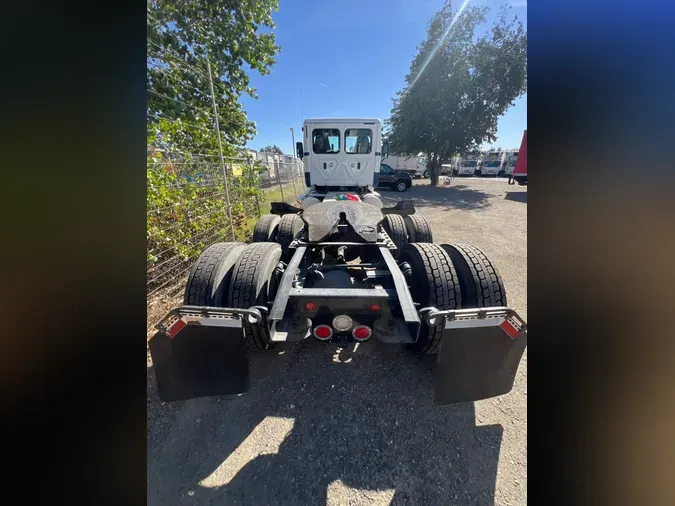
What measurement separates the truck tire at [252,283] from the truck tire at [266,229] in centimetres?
193

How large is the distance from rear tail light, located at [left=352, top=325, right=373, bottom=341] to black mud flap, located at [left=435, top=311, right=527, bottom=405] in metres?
0.50

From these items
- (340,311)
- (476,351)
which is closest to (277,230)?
(340,311)

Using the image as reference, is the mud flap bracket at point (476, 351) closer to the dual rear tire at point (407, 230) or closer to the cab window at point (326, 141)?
the dual rear tire at point (407, 230)

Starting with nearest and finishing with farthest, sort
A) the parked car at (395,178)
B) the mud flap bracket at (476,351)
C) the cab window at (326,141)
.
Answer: the mud flap bracket at (476,351) < the cab window at (326,141) < the parked car at (395,178)

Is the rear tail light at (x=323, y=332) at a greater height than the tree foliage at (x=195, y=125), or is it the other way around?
the tree foliage at (x=195, y=125)

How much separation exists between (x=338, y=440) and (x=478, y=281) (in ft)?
5.11

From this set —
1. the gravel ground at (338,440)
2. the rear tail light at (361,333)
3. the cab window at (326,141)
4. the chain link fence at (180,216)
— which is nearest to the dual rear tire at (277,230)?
the chain link fence at (180,216)

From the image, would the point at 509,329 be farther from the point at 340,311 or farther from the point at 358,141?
the point at 358,141

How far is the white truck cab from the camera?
22.4 ft

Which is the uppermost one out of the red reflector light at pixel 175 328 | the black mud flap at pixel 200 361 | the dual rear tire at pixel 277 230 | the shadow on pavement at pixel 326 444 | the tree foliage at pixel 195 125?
the tree foliage at pixel 195 125

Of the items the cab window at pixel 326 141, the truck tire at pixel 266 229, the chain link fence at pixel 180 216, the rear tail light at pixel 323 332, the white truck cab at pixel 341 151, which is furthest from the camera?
the cab window at pixel 326 141

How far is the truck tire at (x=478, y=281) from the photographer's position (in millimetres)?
2123
